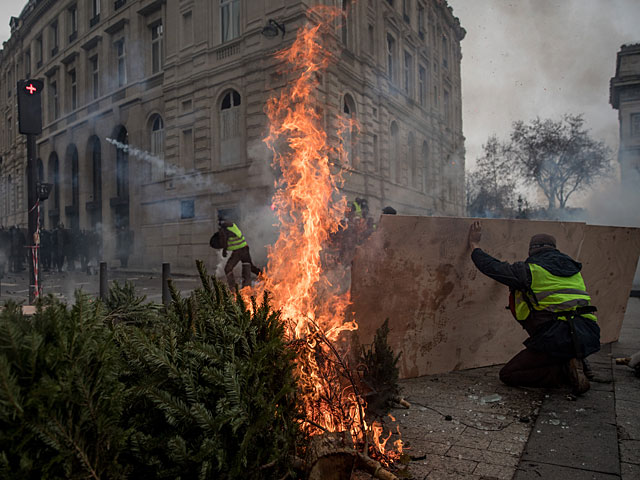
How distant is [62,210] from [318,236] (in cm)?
2810

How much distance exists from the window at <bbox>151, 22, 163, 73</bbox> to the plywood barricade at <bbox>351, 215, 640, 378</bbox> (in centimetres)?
1888

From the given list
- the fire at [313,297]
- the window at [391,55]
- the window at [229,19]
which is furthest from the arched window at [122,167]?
the fire at [313,297]

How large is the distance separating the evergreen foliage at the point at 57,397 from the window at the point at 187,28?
18591 mm

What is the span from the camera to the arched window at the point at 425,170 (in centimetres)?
2580

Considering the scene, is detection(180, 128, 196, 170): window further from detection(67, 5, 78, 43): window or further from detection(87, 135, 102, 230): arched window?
detection(67, 5, 78, 43): window

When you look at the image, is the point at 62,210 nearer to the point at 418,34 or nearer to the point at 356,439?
the point at 418,34

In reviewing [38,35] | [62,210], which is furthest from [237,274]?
[38,35]

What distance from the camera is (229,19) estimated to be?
56.1ft

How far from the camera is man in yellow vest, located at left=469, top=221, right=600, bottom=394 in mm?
4043

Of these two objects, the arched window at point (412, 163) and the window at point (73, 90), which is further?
the window at point (73, 90)

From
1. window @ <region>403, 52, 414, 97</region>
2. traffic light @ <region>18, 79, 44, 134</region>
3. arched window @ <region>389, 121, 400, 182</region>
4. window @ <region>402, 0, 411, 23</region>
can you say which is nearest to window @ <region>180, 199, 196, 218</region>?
arched window @ <region>389, 121, 400, 182</region>

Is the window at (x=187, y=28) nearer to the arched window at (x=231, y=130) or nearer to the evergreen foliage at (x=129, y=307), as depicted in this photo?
the arched window at (x=231, y=130)

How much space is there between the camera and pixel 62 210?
90.8ft

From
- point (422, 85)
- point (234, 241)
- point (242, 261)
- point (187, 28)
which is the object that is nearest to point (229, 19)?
point (187, 28)
